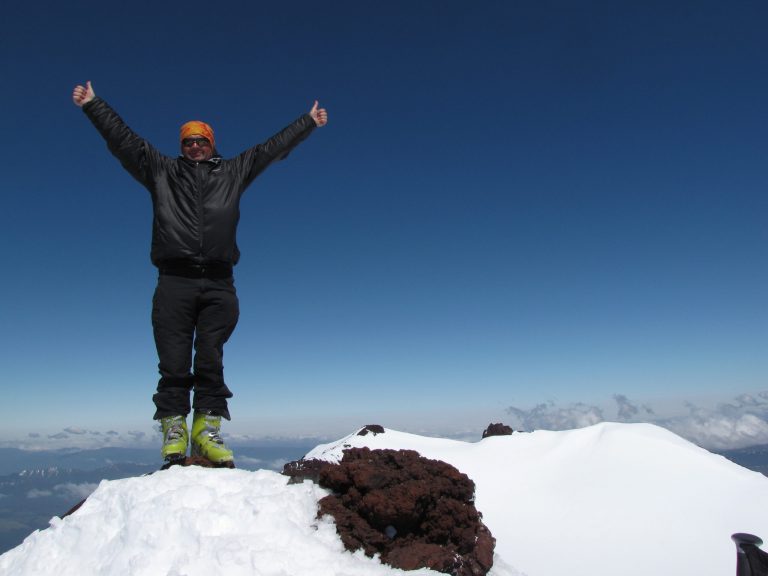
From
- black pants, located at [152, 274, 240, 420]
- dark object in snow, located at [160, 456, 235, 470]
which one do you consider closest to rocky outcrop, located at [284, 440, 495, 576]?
dark object in snow, located at [160, 456, 235, 470]

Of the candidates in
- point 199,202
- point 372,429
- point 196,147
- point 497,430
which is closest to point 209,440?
point 199,202

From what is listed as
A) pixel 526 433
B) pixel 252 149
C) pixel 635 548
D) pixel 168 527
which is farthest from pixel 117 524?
pixel 526 433

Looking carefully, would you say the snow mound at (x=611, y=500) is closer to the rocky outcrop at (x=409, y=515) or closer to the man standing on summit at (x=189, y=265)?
the man standing on summit at (x=189, y=265)

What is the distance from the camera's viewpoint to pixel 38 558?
335 centimetres

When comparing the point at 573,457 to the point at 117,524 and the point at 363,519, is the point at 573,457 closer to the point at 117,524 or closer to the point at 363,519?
the point at 363,519

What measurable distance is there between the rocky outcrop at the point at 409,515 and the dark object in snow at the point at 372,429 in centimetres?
1473

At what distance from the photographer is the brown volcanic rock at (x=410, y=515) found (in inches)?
140

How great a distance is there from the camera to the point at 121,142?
5.16 metres

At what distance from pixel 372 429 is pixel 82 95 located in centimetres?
1601

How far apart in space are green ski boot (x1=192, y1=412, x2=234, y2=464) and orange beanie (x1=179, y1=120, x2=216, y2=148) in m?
3.10

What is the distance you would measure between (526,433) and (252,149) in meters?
16.8

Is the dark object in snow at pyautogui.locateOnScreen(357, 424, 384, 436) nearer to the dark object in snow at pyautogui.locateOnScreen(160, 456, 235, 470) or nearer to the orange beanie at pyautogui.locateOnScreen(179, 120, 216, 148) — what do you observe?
the dark object in snow at pyautogui.locateOnScreen(160, 456, 235, 470)

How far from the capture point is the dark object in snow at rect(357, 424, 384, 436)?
1856 centimetres

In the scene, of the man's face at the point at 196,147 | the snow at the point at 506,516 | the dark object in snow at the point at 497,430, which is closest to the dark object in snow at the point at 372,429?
the snow at the point at 506,516
